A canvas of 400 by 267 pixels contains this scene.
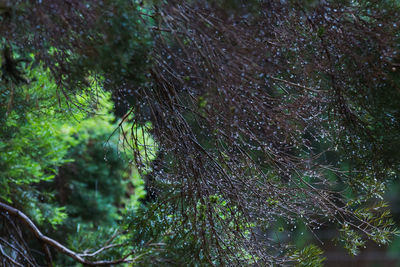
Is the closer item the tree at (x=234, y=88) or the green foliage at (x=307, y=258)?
the tree at (x=234, y=88)

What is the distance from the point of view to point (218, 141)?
288 centimetres

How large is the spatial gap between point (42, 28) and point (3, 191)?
9.83 ft

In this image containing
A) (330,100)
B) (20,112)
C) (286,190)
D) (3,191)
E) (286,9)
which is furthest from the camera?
(3,191)

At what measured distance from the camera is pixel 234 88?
7.41 ft

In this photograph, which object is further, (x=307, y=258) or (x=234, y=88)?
(x=307, y=258)

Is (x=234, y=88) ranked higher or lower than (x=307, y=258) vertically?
higher

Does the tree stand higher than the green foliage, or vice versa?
the tree

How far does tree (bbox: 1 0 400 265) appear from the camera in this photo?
202 cm

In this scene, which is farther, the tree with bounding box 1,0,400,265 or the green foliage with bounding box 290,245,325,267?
the green foliage with bounding box 290,245,325,267

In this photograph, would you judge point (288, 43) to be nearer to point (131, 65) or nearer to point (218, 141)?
point (218, 141)

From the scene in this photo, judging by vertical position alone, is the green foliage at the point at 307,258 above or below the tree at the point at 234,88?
below

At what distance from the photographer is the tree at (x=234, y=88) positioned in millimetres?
2016

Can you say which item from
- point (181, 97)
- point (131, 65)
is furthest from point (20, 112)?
point (131, 65)

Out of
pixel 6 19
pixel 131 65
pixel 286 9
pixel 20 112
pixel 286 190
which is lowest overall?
pixel 286 190
